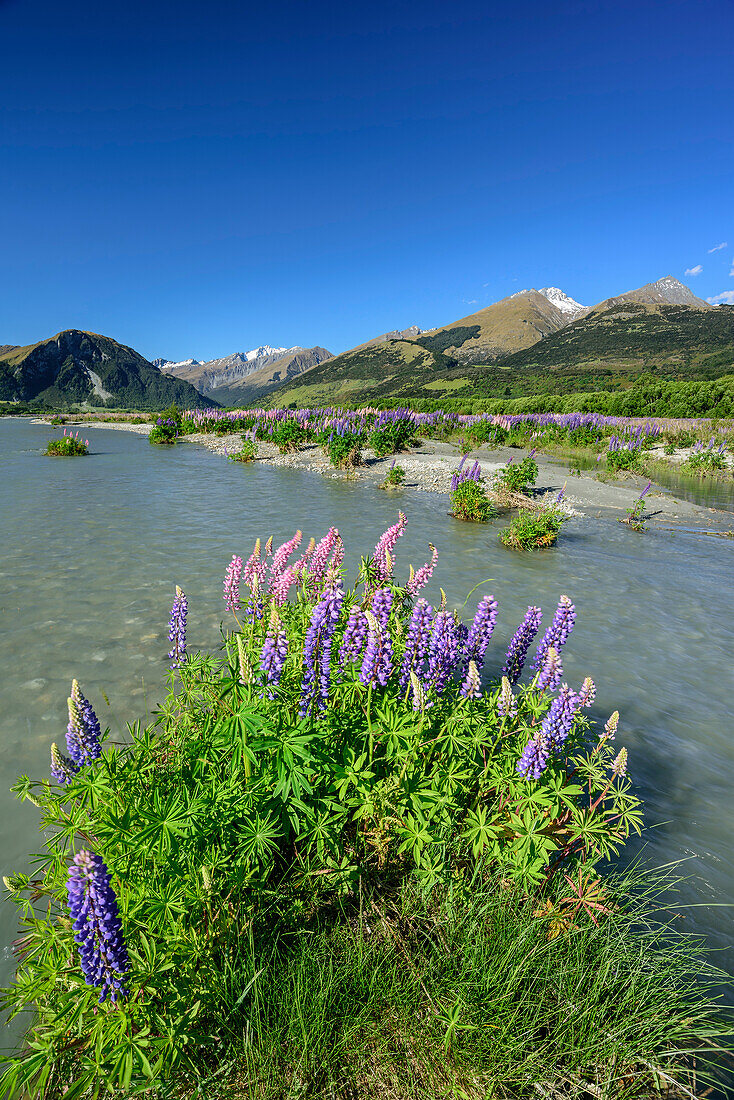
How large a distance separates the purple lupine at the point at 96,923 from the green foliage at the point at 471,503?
12508 millimetres

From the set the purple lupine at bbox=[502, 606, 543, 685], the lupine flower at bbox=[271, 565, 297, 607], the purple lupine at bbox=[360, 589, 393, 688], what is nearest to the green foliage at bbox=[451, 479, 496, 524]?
the purple lupine at bbox=[502, 606, 543, 685]

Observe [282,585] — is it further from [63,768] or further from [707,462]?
[707,462]

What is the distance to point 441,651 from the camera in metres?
3.11

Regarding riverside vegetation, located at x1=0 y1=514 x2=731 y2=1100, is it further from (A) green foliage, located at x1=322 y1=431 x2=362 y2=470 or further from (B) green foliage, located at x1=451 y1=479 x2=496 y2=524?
(A) green foliage, located at x1=322 y1=431 x2=362 y2=470

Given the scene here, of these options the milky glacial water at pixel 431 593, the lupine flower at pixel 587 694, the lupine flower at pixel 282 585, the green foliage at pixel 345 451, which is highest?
the green foliage at pixel 345 451

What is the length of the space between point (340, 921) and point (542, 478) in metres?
18.8

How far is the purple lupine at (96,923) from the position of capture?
1.60 meters

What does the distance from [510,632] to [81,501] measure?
1388 centimetres

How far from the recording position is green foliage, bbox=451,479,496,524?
43.3ft

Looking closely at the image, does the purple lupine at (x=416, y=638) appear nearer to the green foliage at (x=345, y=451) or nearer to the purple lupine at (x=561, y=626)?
the purple lupine at (x=561, y=626)

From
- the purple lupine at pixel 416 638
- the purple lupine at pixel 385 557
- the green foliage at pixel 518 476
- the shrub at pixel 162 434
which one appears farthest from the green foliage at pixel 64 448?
the purple lupine at pixel 416 638

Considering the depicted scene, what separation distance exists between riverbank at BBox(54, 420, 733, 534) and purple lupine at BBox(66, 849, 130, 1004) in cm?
1278

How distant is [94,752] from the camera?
2.54 m

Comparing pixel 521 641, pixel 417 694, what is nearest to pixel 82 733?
pixel 417 694
